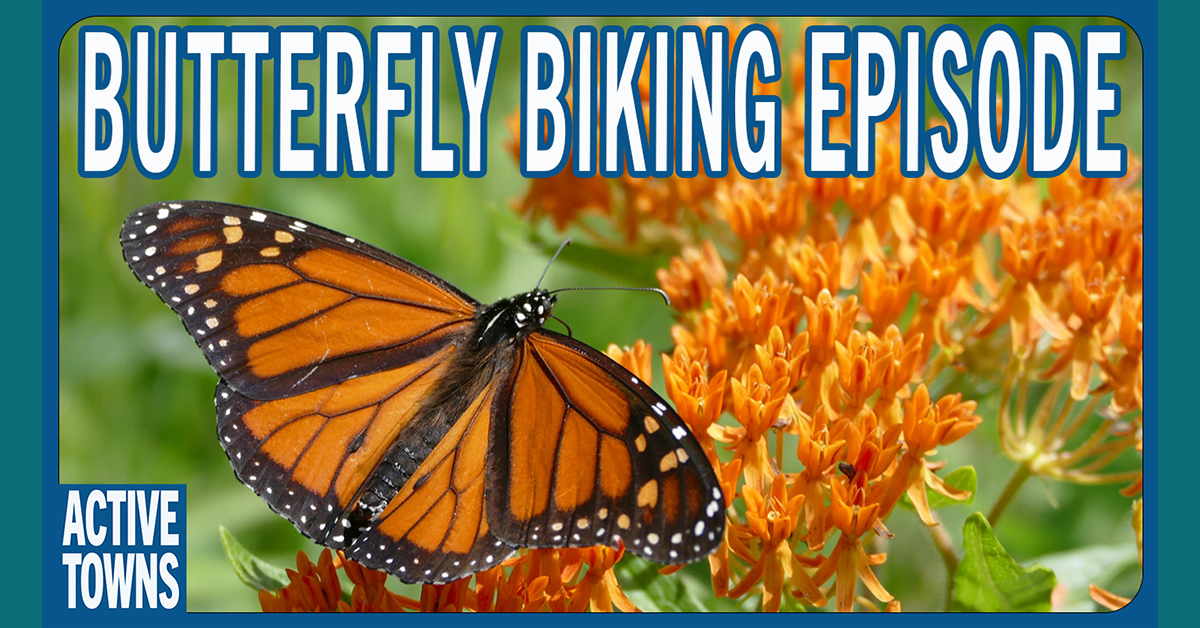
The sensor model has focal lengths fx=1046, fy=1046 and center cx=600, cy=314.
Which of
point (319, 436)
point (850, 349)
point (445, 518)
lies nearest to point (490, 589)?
point (445, 518)

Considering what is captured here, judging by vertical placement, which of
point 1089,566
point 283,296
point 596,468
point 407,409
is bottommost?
point 1089,566

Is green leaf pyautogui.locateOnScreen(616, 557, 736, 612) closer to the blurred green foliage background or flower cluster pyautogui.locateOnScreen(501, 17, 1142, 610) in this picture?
flower cluster pyautogui.locateOnScreen(501, 17, 1142, 610)

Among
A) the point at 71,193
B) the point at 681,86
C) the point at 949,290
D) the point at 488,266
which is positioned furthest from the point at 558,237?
the point at 71,193

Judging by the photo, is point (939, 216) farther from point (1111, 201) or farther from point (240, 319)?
point (240, 319)

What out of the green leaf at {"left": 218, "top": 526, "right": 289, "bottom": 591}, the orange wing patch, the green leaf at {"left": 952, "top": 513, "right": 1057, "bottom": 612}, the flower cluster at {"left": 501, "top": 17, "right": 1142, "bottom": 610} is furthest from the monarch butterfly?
the green leaf at {"left": 952, "top": 513, "right": 1057, "bottom": 612}

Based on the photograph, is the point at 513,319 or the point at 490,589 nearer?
the point at 490,589

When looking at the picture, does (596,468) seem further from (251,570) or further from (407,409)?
(251,570)
